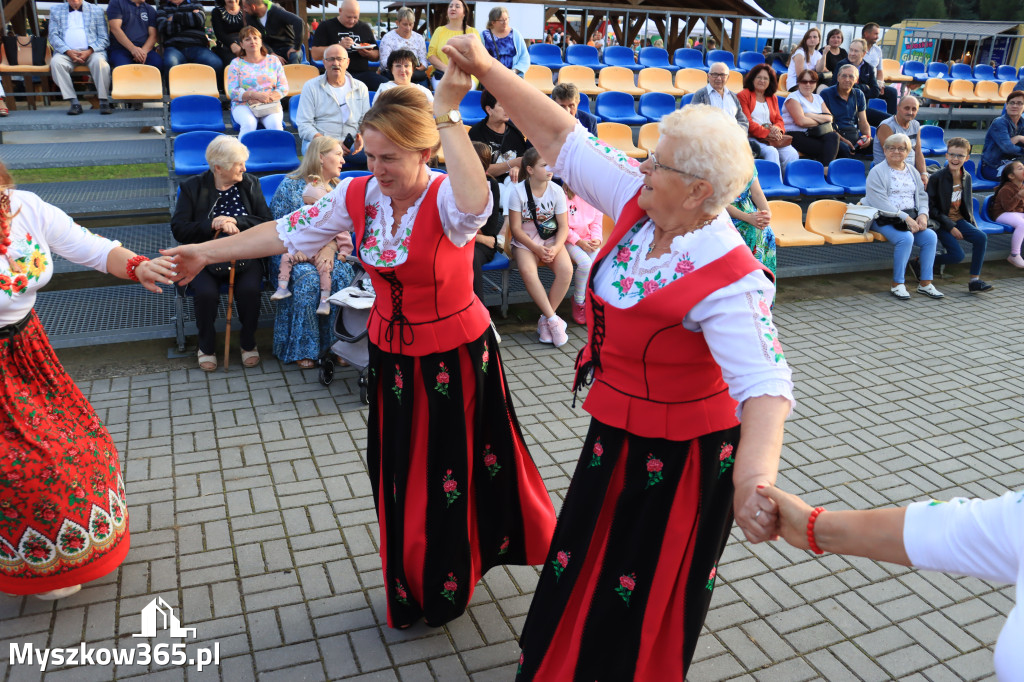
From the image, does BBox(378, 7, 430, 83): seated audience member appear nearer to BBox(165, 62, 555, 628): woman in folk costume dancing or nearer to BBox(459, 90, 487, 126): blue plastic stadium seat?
BBox(459, 90, 487, 126): blue plastic stadium seat

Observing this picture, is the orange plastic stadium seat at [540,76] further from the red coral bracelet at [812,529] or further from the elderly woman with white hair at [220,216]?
the red coral bracelet at [812,529]

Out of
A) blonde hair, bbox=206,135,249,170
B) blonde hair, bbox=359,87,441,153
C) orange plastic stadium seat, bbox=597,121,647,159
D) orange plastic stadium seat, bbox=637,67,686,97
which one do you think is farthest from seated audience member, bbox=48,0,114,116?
blonde hair, bbox=359,87,441,153

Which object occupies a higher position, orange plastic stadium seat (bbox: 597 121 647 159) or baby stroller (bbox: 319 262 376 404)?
orange plastic stadium seat (bbox: 597 121 647 159)

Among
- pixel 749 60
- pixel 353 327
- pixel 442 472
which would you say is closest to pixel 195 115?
pixel 353 327

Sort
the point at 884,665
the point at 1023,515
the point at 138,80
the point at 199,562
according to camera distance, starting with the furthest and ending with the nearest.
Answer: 1. the point at 138,80
2. the point at 199,562
3. the point at 884,665
4. the point at 1023,515

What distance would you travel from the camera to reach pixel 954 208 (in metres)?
8.57

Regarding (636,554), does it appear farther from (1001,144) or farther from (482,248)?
(1001,144)

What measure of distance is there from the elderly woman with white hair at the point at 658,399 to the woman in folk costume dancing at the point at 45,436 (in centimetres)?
169

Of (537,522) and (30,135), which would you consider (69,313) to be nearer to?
(537,522)

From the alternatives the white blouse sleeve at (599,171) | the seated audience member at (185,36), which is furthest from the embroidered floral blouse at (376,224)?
the seated audience member at (185,36)

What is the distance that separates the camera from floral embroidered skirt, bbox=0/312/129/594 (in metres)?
2.98

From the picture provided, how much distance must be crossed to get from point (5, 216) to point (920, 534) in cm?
300

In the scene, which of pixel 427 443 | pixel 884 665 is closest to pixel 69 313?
pixel 427 443

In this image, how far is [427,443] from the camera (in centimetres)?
292
